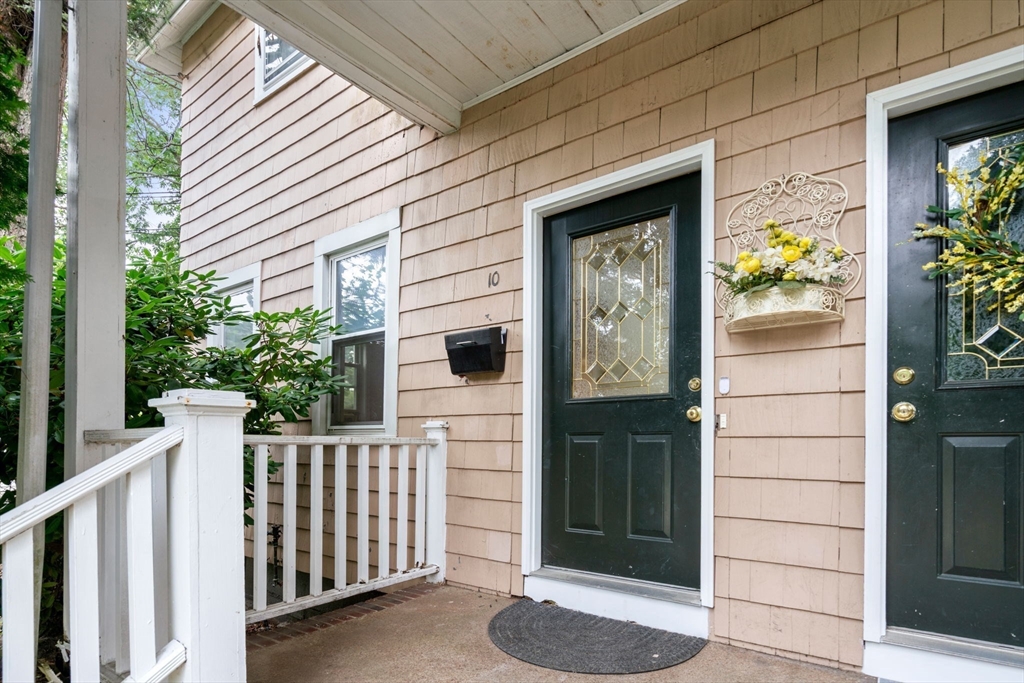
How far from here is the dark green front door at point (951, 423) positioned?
1.79 m

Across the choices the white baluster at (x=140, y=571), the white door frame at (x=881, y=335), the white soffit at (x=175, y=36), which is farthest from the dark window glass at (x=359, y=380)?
the white soffit at (x=175, y=36)

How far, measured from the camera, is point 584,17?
2652 millimetres

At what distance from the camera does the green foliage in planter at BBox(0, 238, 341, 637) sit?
2.07 m

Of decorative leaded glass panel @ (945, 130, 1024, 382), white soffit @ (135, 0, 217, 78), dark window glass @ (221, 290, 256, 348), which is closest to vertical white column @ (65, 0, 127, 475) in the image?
decorative leaded glass panel @ (945, 130, 1024, 382)

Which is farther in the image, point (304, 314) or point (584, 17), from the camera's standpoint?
point (304, 314)

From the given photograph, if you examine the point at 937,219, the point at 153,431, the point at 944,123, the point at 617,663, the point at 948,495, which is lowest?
the point at 617,663

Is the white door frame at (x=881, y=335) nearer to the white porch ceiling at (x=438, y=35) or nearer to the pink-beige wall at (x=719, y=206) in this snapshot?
the pink-beige wall at (x=719, y=206)

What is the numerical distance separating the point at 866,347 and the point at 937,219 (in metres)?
0.45

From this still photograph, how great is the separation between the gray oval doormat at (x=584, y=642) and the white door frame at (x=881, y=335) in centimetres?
58

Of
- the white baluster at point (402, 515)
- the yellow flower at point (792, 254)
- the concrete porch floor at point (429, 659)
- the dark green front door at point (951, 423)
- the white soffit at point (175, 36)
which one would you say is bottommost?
the concrete porch floor at point (429, 659)

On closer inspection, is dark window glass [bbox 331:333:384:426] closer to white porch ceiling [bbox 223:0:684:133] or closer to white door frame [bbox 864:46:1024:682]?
white porch ceiling [bbox 223:0:684:133]

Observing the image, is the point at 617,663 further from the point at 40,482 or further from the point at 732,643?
the point at 40,482

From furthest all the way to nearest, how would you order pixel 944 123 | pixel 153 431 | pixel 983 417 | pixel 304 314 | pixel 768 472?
pixel 304 314
pixel 768 472
pixel 944 123
pixel 983 417
pixel 153 431

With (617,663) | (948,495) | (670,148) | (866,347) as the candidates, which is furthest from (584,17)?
(617,663)
